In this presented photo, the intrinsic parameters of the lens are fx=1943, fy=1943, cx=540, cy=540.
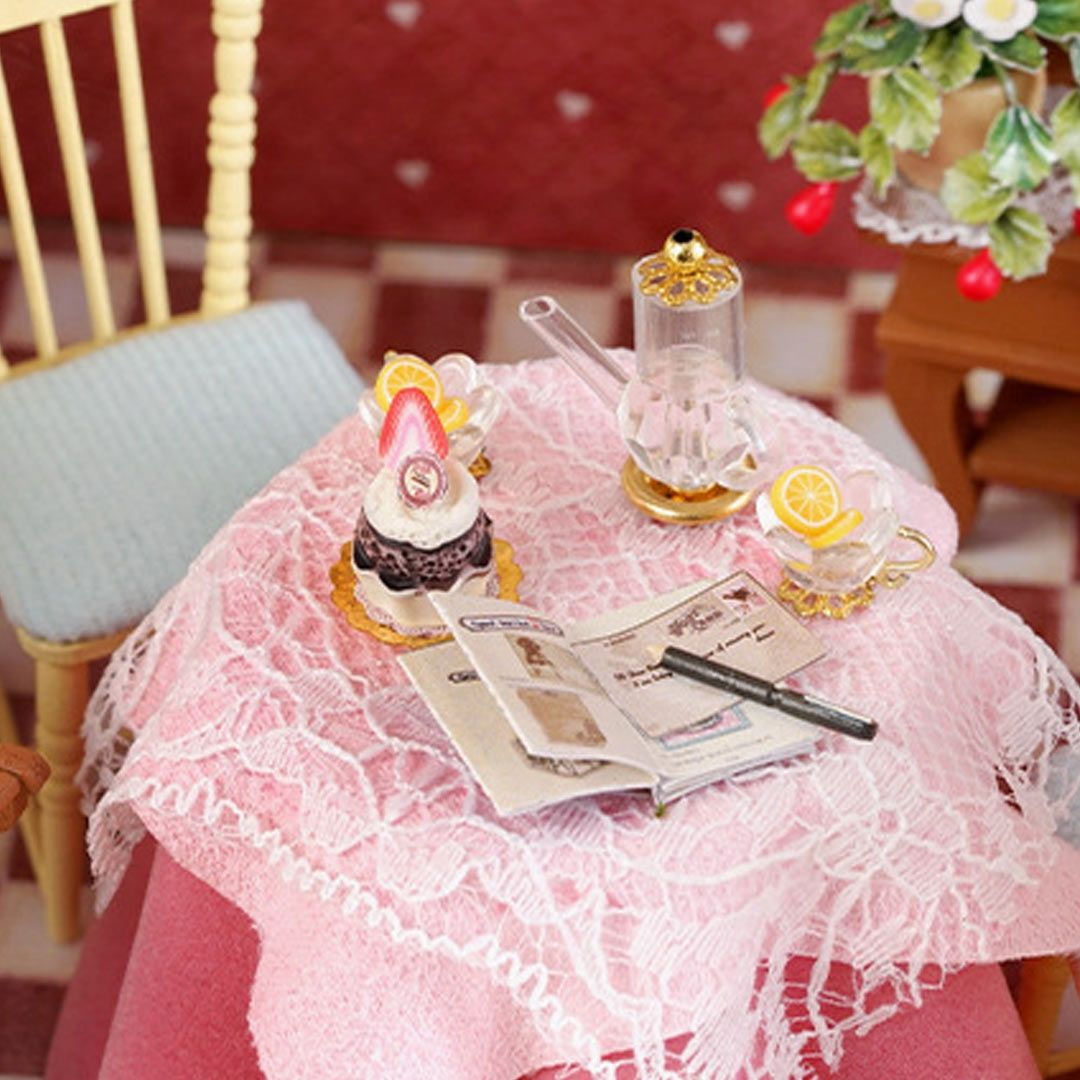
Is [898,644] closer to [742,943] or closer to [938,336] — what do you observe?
[742,943]

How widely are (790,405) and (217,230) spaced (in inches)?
27.8

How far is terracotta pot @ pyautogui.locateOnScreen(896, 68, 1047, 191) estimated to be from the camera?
84.0 inches

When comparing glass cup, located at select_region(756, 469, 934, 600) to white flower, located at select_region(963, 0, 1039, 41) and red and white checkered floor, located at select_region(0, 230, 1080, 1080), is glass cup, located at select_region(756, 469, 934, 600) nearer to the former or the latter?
white flower, located at select_region(963, 0, 1039, 41)

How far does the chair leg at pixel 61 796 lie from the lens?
204 cm

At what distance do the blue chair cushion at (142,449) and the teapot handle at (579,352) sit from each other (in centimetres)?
43

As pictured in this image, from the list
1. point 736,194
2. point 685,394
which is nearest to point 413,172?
point 736,194

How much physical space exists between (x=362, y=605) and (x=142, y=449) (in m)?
0.54

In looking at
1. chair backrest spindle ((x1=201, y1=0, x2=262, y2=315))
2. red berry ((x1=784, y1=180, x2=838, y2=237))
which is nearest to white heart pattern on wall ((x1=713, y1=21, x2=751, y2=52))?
red berry ((x1=784, y1=180, x2=838, y2=237))

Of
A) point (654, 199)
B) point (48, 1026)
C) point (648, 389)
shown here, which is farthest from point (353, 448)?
point (654, 199)

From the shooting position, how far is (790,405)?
1.91 meters

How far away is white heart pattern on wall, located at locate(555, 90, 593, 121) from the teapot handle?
1.20 meters

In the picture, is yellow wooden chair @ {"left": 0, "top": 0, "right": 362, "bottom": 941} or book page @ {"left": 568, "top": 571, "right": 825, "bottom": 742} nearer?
book page @ {"left": 568, "top": 571, "right": 825, "bottom": 742}

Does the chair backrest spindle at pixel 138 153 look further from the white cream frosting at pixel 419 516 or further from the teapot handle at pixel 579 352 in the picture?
the white cream frosting at pixel 419 516

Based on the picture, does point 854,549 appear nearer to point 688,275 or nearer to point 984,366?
point 688,275
